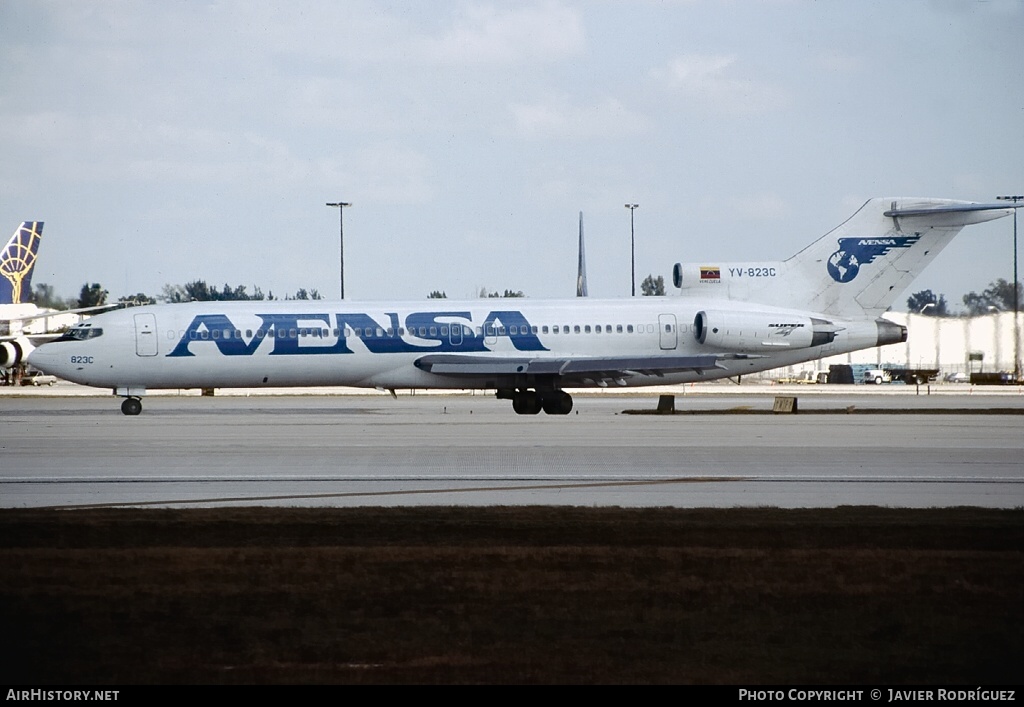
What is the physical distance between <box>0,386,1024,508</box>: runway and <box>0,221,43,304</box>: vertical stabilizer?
3811 cm

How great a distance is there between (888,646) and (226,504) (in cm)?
1001

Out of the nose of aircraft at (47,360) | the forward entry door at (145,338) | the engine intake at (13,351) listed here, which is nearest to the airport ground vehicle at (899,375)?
the engine intake at (13,351)

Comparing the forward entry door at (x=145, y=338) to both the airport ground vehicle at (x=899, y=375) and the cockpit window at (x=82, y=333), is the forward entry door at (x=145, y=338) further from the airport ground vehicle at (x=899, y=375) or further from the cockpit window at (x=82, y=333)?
the airport ground vehicle at (x=899, y=375)

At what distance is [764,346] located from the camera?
3862 cm

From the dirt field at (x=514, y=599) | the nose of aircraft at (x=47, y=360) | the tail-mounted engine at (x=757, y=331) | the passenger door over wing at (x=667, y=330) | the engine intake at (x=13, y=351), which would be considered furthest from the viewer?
the engine intake at (x=13, y=351)

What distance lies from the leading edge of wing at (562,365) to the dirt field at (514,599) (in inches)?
875

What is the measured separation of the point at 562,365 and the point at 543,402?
4.30 ft

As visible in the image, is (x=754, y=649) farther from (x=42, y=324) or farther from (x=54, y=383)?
(x=42, y=324)

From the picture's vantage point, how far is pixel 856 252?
130 feet

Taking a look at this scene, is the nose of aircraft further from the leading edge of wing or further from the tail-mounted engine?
the tail-mounted engine

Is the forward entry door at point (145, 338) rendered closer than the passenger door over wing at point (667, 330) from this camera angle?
Yes

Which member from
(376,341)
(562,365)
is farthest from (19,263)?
(562,365)

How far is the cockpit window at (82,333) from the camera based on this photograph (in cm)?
3750

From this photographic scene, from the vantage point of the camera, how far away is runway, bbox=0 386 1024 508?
667 inches
